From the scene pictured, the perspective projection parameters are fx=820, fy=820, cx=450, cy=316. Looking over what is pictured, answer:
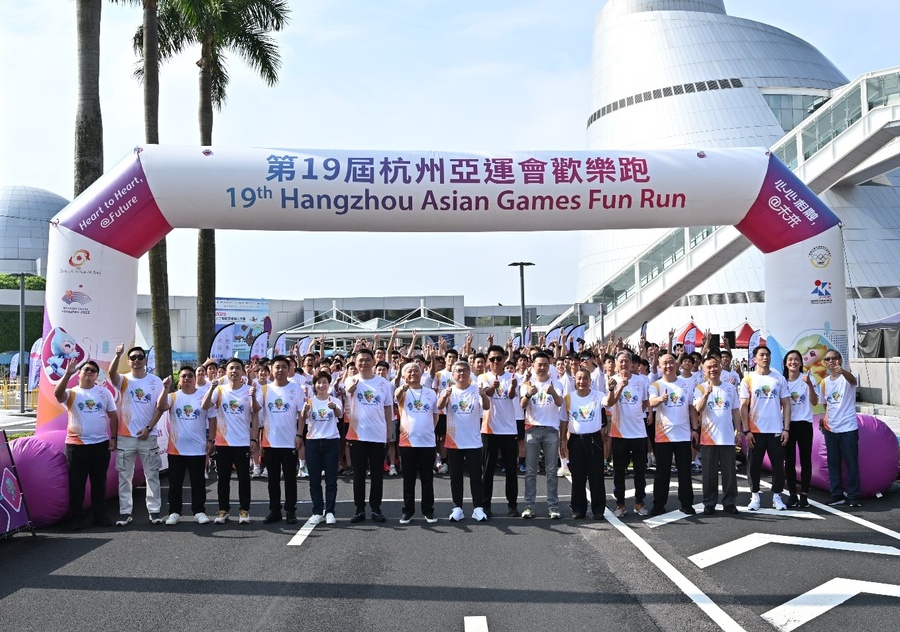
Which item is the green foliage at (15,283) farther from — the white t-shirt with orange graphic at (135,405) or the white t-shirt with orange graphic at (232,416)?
the white t-shirt with orange graphic at (232,416)

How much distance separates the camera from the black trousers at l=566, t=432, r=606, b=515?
8.61m

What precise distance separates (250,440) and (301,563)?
89.1 inches

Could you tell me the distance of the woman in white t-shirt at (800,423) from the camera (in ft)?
29.9

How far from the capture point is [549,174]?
10.8 m

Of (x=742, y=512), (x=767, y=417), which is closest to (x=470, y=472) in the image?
(x=742, y=512)

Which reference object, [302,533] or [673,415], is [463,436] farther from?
[673,415]

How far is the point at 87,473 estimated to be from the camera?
8562 mm

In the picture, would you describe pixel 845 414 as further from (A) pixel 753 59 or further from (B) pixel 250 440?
(A) pixel 753 59

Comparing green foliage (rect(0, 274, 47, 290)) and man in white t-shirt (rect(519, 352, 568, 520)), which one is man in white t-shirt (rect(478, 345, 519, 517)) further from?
green foliage (rect(0, 274, 47, 290))

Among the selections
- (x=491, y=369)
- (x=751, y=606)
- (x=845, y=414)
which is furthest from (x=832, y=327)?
(x=751, y=606)

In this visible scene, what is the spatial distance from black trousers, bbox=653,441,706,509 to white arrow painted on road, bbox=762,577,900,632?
2.59 meters

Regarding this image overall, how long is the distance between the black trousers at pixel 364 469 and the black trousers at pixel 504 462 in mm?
1174

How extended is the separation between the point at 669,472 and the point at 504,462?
5.85 feet

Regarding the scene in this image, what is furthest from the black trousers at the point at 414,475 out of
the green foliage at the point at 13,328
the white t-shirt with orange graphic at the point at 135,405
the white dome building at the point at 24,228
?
the white dome building at the point at 24,228
